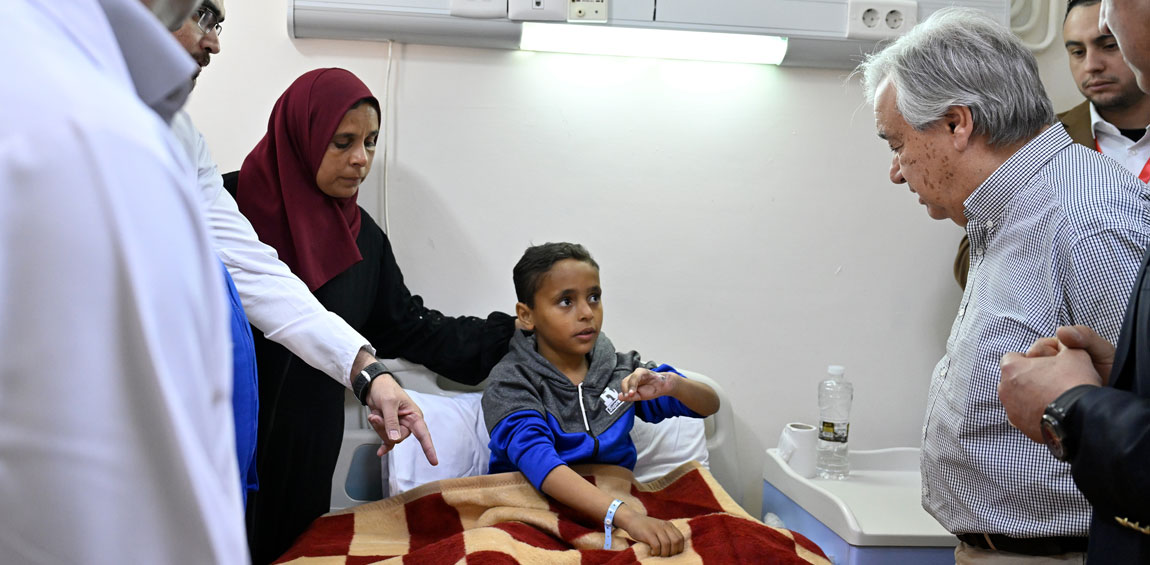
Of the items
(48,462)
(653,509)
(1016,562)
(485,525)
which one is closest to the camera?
(48,462)

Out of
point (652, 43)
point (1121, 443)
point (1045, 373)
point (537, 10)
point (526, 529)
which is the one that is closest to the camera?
point (1121, 443)

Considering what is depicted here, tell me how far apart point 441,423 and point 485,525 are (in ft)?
1.27

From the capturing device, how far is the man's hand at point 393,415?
159 centimetres

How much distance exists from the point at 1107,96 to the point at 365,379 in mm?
1871

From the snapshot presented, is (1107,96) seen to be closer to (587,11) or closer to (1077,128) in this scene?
(1077,128)

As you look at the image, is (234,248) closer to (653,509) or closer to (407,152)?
(407,152)

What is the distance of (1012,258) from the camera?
4.36 feet

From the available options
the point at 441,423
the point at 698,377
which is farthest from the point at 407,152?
the point at 698,377

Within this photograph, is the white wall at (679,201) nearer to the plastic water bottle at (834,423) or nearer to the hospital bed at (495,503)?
the plastic water bottle at (834,423)

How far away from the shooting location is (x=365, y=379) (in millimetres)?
1679

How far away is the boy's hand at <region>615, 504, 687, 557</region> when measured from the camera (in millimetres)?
1807

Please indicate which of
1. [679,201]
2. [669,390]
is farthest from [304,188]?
[679,201]

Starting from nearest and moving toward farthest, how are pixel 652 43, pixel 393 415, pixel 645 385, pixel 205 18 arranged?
pixel 393 415 < pixel 205 18 < pixel 645 385 < pixel 652 43

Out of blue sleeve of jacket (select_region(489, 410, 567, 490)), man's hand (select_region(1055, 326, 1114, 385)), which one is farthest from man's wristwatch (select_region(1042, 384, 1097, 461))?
blue sleeve of jacket (select_region(489, 410, 567, 490))
